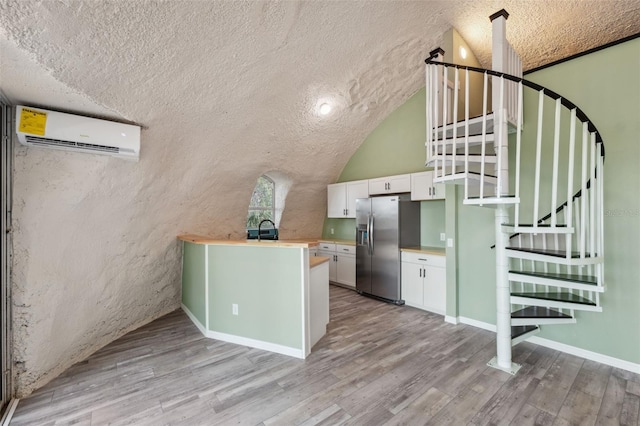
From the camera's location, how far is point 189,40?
7.02 feet

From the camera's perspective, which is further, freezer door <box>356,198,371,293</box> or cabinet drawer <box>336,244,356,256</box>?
cabinet drawer <box>336,244,356,256</box>

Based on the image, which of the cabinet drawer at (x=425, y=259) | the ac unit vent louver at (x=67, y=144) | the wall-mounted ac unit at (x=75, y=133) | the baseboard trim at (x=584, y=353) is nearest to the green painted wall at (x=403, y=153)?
the cabinet drawer at (x=425, y=259)

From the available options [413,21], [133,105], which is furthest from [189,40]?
[413,21]

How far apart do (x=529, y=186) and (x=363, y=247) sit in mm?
2430

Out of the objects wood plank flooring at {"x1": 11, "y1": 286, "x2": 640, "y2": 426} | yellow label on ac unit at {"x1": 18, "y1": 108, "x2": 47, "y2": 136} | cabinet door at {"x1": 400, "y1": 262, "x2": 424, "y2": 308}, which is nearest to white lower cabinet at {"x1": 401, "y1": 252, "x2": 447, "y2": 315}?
cabinet door at {"x1": 400, "y1": 262, "x2": 424, "y2": 308}

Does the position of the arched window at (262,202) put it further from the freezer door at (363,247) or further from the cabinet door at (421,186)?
the cabinet door at (421,186)

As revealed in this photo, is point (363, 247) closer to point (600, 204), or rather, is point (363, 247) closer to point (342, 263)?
point (342, 263)

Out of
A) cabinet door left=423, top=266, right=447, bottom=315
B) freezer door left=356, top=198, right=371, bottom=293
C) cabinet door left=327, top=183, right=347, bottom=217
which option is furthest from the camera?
cabinet door left=327, top=183, right=347, bottom=217

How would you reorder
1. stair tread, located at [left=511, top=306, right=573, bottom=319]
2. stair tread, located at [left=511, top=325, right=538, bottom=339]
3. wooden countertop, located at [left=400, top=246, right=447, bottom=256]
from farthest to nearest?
1. wooden countertop, located at [left=400, top=246, right=447, bottom=256]
2. stair tread, located at [left=511, top=325, right=538, bottom=339]
3. stair tread, located at [left=511, top=306, right=573, bottom=319]

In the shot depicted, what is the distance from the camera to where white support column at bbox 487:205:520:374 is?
252cm

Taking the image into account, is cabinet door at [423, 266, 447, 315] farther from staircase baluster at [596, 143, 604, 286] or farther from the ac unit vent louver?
the ac unit vent louver

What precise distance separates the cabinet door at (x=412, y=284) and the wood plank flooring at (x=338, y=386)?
0.91 meters

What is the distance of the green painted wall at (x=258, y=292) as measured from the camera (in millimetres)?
2729

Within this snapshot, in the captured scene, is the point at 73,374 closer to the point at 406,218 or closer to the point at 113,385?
the point at 113,385
